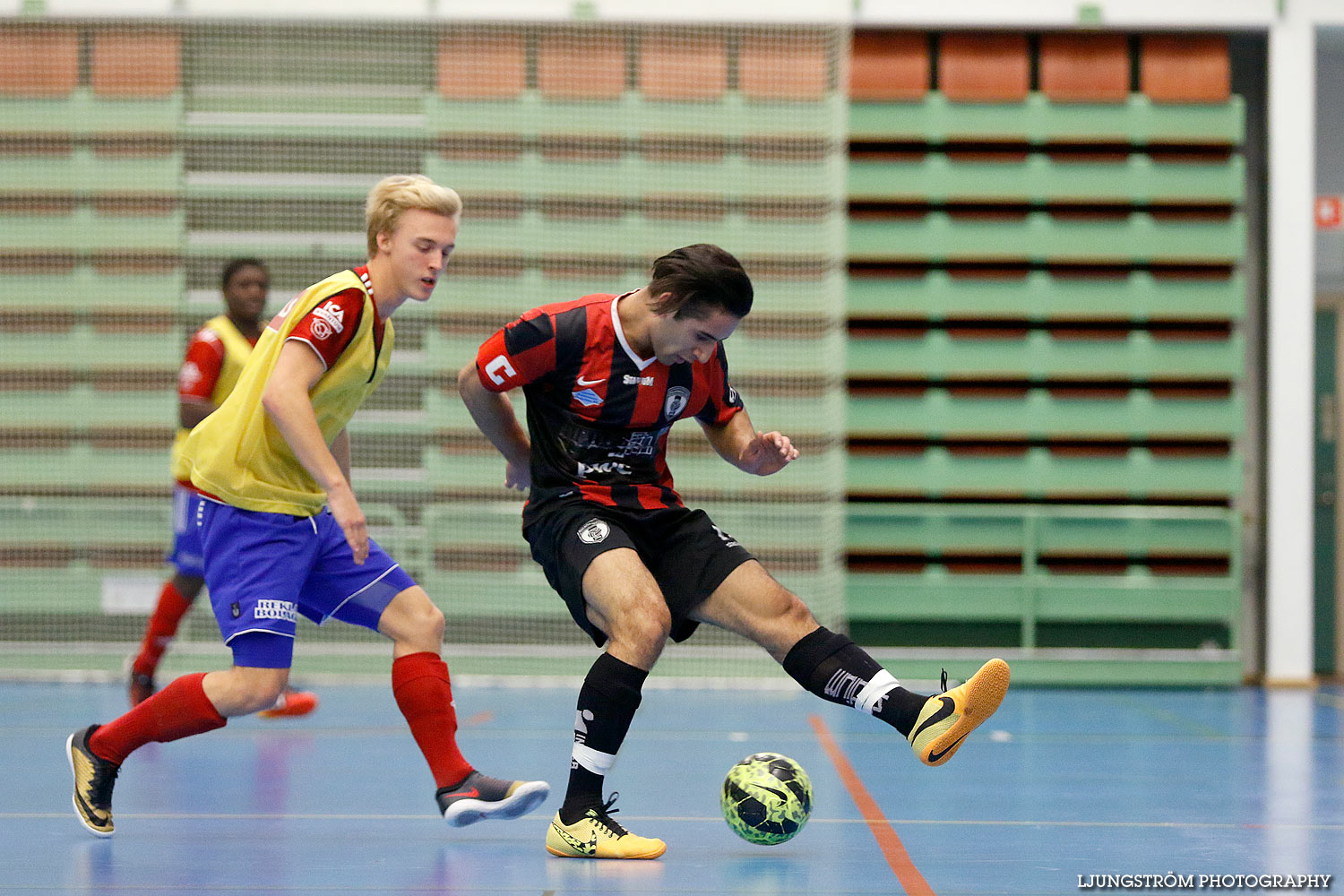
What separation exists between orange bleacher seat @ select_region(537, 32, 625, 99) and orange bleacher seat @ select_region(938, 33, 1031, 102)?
213 cm

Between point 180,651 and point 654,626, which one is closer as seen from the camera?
point 654,626

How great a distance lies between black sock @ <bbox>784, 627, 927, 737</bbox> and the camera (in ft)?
10.6

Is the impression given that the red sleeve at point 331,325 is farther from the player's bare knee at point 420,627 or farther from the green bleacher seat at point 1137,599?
the green bleacher seat at point 1137,599

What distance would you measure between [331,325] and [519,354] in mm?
473

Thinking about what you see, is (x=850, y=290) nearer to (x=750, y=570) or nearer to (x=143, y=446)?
(x=143, y=446)

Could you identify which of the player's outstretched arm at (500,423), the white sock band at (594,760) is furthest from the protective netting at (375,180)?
the white sock band at (594,760)

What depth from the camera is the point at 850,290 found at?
27.6ft

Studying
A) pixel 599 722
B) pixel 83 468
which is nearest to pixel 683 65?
pixel 83 468

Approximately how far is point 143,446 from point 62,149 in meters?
1.99

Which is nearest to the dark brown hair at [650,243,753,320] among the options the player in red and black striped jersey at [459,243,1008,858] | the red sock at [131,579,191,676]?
the player in red and black striped jersey at [459,243,1008,858]

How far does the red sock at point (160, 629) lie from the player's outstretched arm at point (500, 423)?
8.99 feet

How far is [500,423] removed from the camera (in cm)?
355

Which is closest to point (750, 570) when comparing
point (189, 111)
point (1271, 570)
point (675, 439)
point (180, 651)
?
point (675, 439)

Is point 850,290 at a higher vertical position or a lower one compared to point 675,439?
higher
